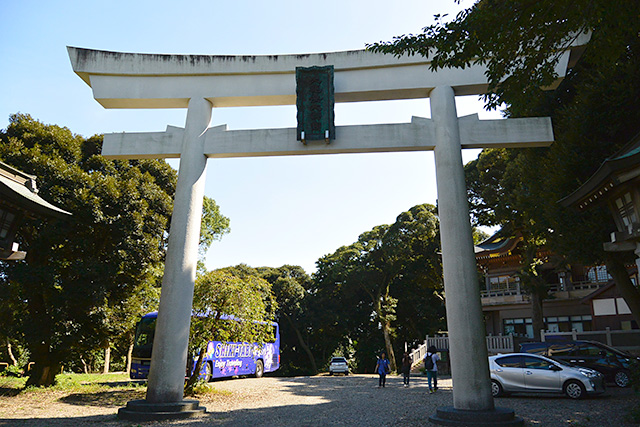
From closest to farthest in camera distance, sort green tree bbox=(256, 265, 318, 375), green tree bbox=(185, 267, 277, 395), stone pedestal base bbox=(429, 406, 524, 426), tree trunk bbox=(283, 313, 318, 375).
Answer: stone pedestal base bbox=(429, 406, 524, 426) → green tree bbox=(185, 267, 277, 395) → tree trunk bbox=(283, 313, 318, 375) → green tree bbox=(256, 265, 318, 375)

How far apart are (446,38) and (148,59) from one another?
24.4 ft

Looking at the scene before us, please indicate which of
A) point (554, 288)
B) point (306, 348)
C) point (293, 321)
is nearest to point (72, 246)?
point (293, 321)

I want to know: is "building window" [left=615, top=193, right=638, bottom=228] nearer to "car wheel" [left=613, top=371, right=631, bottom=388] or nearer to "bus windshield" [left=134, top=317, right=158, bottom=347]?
"car wheel" [left=613, top=371, right=631, bottom=388]

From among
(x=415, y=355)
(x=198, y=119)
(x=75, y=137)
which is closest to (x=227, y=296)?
(x=198, y=119)

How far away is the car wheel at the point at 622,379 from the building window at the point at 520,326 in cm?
1373

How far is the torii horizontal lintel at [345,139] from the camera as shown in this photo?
9.72 meters

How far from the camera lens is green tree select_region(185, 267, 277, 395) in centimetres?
1224

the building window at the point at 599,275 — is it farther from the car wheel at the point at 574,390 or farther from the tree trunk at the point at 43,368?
the tree trunk at the point at 43,368

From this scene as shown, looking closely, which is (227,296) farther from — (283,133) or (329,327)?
(329,327)

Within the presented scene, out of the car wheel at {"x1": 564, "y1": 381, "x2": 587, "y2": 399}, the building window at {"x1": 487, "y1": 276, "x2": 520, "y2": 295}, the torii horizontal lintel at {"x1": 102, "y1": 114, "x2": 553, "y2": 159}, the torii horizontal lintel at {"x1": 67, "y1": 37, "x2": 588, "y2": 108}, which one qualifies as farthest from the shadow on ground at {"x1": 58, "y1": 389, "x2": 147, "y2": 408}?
the building window at {"x1": 487, "y1": 276, "x2": 520, "y2": 295}

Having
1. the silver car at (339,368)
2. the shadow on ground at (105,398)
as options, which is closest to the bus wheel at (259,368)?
the silver car at (339,368)

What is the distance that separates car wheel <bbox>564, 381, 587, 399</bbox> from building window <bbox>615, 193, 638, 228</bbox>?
5704 mm

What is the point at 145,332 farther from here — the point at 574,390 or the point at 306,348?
the point at 306,348

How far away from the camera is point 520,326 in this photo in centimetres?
2778
